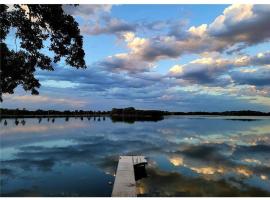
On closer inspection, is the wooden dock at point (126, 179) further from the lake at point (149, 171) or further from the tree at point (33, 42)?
the tree at point (33, 42)

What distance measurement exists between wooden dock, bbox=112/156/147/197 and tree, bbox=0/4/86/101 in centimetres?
554

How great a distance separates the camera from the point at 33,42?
15102 mm

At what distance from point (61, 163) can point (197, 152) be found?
12.7m

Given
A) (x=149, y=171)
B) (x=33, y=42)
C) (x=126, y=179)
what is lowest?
(x=149, y=171)

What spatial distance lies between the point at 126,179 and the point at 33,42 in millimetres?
7725

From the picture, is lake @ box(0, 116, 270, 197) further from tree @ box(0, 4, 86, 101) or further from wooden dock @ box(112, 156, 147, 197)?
tree @ box(0, 4, 86, 101)

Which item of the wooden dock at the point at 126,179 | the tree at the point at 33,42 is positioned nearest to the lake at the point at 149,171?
the wooden dock at the point at 126,179

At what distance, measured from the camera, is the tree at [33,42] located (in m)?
14.3

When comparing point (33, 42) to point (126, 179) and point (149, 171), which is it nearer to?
point (126, 179)

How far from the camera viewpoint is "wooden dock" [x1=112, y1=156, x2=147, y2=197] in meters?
14.9

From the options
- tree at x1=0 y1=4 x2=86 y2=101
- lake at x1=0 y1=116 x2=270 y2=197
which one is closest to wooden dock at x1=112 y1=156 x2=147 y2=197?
lake at x1=0 y1=116 x2=270 y2=197

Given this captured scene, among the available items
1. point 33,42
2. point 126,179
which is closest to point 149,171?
point 126,179

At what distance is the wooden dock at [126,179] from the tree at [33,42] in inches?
218
